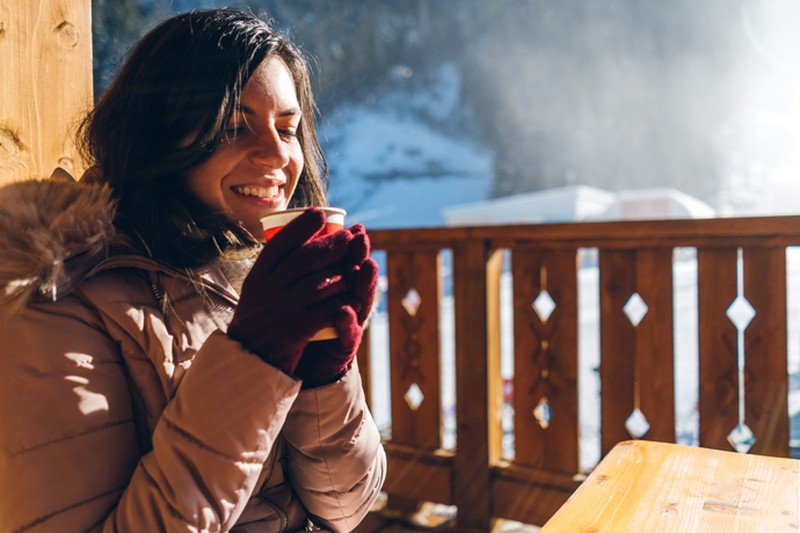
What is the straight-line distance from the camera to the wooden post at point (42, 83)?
109cm

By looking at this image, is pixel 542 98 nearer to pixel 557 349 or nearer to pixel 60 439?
pixel 557 349

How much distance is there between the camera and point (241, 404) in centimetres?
64

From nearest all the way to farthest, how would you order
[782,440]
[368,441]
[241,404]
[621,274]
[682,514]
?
[241,404], [682,514], [368,441], [782,440], [621,274]

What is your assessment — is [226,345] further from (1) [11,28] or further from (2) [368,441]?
(1) [11,28]

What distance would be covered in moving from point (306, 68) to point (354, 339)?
2.16 ft

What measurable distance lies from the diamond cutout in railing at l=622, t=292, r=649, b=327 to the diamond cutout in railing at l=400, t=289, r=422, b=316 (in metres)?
0.89

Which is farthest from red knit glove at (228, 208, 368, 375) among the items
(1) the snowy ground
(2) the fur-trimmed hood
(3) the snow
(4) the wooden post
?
(3) the snow

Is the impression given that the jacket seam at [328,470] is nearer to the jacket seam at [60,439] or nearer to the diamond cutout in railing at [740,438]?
the jacket seam at [60,439]

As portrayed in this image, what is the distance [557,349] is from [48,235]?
6.33 ft

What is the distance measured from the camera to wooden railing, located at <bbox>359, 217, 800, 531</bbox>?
193cm

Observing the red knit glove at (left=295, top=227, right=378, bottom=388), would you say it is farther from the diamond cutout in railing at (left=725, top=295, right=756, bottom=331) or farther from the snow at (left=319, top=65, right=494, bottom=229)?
the snow at (left=319, top=65, right=494, bottom=229)

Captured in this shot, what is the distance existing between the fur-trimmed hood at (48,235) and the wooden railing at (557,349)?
1.74 metres

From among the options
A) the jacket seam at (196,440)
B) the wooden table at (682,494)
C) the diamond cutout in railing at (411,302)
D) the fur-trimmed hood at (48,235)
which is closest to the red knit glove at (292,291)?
the jacket seam at (196,440)

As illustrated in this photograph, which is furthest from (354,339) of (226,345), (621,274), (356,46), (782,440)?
(356,46)
